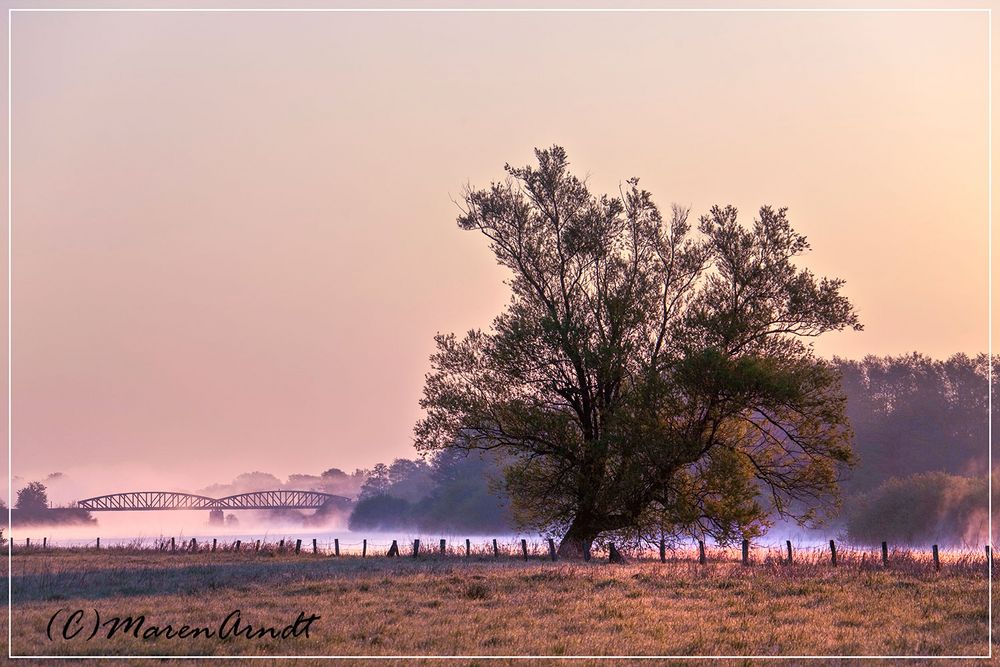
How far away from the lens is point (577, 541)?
4619cm

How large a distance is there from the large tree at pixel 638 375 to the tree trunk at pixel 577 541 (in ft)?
0.18

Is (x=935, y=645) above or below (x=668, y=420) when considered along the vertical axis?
below

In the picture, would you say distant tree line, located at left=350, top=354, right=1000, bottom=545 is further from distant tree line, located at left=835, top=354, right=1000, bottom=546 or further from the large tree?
the large tree

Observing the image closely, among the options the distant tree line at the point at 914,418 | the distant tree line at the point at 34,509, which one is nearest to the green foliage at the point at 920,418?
the distant tree line at the point at 914,418

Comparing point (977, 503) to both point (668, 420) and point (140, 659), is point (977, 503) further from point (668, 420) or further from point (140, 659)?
point (140, 659)

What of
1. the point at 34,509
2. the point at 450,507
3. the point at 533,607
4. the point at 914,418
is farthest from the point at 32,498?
the point at 533,607

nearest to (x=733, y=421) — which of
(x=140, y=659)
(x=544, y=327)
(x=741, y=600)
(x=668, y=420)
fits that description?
(x=668, y=420)

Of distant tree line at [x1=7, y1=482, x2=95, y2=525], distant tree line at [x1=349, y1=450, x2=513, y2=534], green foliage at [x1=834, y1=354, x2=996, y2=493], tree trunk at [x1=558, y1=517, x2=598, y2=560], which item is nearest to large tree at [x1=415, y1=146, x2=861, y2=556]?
tree trunk at [x1=558, y1=517, x2=598, y2=560]

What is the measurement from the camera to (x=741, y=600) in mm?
28266

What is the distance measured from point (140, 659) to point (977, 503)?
70243 millimetres

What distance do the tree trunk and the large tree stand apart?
56 mm

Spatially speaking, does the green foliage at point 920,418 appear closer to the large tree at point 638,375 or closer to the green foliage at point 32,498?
the large tree at point 638,375

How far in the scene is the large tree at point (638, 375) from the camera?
42.3 m

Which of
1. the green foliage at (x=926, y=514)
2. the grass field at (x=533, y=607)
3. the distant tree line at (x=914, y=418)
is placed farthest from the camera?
the distant tree line at (x=914, y=418)
